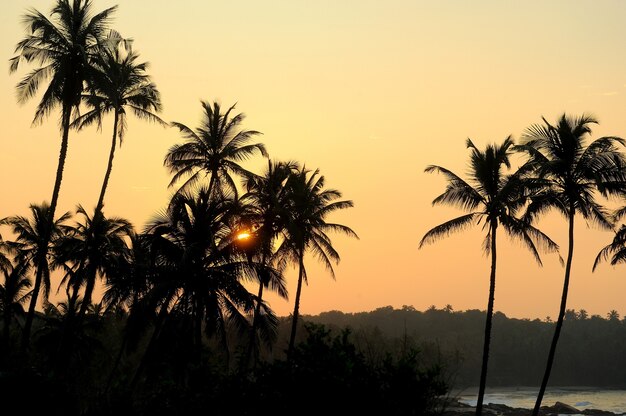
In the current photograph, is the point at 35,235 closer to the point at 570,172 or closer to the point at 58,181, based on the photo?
the point at 58,181

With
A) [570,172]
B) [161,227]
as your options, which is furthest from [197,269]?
[570,172]

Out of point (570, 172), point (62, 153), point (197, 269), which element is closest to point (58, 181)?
point (62, 153)

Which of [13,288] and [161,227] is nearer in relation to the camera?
[161,227]

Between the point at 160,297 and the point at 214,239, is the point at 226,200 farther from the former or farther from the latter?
the point at 160,297

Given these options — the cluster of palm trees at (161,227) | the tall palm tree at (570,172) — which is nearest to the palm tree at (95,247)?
the cluster of palm trees at (161,227)

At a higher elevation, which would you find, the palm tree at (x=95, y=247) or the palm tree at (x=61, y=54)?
the palm tree at (x=61, y=54)

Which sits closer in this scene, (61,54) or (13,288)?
(61,54)

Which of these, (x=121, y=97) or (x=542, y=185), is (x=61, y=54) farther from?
(x=542, y=185)

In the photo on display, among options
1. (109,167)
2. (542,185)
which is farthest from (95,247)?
(542,185)

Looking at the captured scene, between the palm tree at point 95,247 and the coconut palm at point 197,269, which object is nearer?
the coconut palm at point 197,269

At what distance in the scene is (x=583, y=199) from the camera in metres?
30.7

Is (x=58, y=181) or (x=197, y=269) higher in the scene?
(x=58, y=181)

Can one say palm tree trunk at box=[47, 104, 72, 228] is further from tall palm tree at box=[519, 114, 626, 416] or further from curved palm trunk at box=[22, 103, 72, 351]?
tall palm tree at box=[519, 114, 626, 416]

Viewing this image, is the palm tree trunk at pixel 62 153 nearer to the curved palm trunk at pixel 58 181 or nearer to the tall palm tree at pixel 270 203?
the curved palm trunk at pixel 58 181
